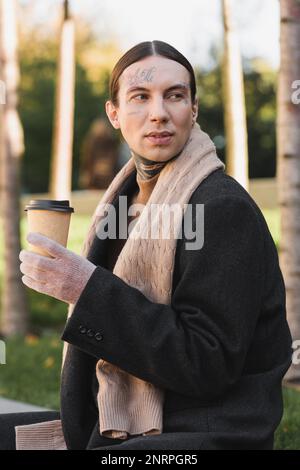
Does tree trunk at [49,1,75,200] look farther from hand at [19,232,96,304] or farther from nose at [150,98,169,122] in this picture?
hand at [19,232,96,304]

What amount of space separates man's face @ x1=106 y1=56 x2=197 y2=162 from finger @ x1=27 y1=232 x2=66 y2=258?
461 mm

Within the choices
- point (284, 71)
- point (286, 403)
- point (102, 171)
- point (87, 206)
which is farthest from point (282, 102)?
point (102, 171)

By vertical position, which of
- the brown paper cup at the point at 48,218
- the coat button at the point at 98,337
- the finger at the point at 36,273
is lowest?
the coat button at the point at 98,337

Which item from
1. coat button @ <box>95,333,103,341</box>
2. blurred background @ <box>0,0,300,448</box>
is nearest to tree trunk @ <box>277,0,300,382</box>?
blurred background @ <box>0,0,300,448</box>

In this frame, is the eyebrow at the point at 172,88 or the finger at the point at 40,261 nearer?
the finger at the point at 40,261

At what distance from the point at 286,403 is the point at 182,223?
2.83 m

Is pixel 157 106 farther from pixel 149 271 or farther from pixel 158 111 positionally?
pixel 149 271

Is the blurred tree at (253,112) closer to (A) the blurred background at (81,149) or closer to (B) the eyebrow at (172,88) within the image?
(A) the blurred background at (81,149)

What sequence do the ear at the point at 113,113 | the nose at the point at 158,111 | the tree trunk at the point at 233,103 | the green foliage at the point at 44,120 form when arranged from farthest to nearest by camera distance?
the green foliage at the point at 44,120 < the tree trunk at the point at 233,103 < the ear at the point at 113,113 < the nose at the point at 158,111

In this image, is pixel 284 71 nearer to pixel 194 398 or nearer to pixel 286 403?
pixel 286 403

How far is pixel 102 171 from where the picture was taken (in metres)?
22.2

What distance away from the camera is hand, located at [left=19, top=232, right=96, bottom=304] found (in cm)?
236

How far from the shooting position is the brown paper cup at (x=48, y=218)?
2379mm

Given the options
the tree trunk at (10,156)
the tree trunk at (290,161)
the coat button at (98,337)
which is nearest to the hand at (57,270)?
the coat button at (98,337)
